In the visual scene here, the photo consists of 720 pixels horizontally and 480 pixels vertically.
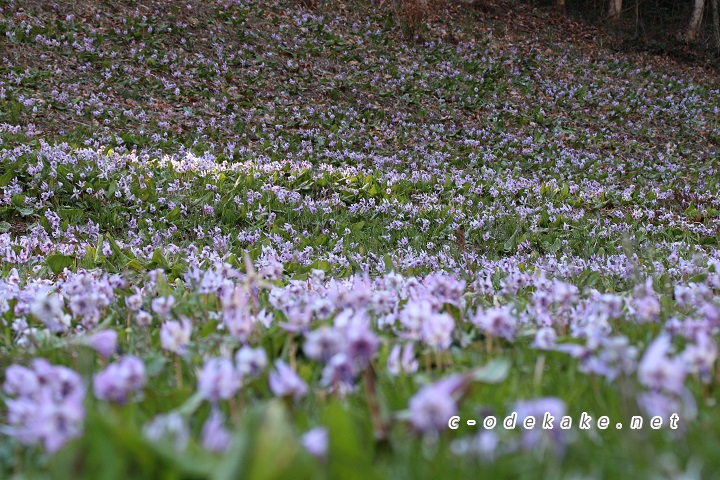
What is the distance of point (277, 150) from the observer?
11.4 metres

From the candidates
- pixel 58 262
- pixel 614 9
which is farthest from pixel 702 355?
pixel 614 9

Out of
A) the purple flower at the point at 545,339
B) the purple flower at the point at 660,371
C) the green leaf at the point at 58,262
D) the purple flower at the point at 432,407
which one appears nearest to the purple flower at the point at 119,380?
the purple flower at the point at 432,407

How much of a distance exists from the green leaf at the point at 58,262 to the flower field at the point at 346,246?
0.5 inches

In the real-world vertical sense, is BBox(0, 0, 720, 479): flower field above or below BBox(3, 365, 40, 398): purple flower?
below

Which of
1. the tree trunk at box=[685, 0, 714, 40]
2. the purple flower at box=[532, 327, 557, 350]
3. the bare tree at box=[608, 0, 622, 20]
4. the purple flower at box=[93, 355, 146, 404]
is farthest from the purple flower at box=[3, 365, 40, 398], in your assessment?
the bare tree at box=[608, 0, 622, 20]

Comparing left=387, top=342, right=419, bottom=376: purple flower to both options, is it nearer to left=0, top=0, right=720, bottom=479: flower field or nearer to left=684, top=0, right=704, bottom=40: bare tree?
left=0, top=0, right=720, bottom=479: flower field

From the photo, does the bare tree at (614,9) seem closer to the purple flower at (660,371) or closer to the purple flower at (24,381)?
the purple flower at (660,371)

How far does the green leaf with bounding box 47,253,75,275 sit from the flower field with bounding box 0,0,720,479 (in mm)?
12

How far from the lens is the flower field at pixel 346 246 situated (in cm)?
99

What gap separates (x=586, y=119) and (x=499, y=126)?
2.99 metres

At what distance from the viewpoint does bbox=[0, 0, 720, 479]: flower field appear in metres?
0.99

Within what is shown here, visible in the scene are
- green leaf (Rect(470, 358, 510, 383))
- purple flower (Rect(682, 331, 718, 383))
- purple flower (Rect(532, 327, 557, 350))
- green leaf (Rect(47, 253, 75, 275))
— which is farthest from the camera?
green leaf (Rect(47, 253, 75, 275))

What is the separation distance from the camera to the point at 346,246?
618cm

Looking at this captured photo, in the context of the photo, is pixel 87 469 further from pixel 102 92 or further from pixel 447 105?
pixel 447 105
